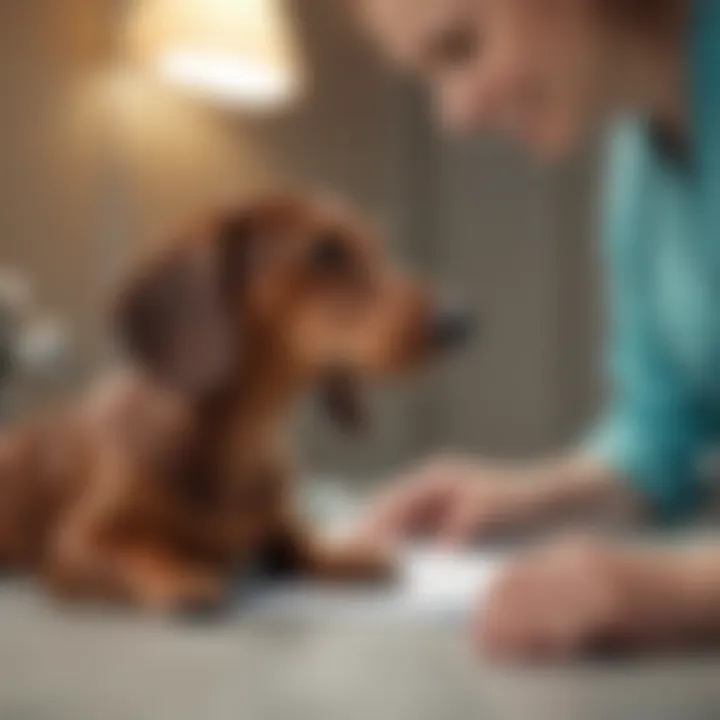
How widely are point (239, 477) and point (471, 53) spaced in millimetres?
184

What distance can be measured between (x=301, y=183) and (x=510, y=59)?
10 cm

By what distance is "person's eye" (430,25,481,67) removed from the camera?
542 millimetres

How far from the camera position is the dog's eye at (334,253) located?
54 centimetres

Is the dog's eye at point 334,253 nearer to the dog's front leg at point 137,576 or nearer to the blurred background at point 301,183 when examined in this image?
the blurred background at point 301,183

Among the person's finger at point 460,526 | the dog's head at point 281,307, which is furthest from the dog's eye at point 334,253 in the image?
the person's finger at point 460,526

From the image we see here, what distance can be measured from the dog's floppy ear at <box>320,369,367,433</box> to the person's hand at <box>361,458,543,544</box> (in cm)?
3

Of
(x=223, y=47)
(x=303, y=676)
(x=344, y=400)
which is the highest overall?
(x=223, y=47)

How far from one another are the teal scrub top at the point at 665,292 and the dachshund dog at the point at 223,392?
7 cm

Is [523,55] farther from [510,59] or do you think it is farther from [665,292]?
[665,292]

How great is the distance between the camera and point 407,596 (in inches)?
20.8

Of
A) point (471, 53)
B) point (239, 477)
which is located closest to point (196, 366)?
point (239, 477)

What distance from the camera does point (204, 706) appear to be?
1.30 feet

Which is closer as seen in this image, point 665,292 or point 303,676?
point 303,676

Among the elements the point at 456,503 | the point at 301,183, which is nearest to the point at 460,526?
the point at 456,503
